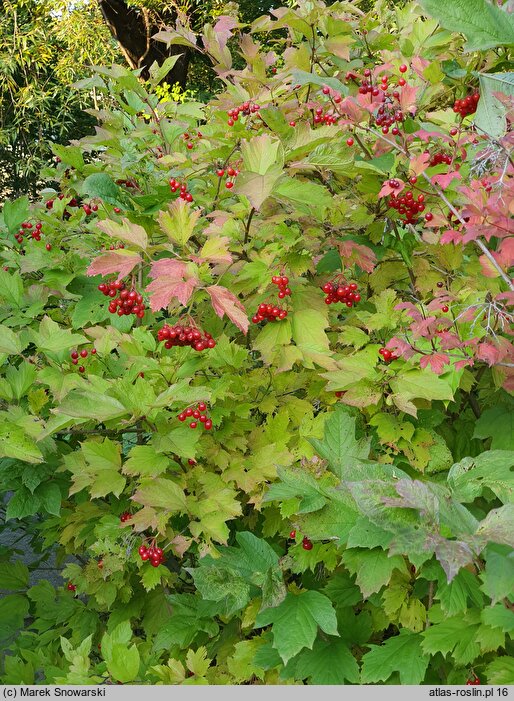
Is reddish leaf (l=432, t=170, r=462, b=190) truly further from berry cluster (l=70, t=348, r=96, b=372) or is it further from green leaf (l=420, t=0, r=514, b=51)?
berry cluster (l=70, t=348, r=96, b=372)

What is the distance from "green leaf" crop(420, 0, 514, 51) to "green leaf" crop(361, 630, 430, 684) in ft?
3.51

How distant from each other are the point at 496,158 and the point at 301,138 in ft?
1.61

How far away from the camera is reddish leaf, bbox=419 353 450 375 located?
1638mm

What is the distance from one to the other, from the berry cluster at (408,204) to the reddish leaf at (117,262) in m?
0.75

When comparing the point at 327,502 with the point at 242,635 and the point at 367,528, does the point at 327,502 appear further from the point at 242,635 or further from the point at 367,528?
the point at 242,635

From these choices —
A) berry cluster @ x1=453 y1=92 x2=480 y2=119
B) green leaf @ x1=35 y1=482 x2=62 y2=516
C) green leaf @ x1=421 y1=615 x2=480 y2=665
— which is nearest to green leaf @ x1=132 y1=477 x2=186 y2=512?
green leaf @ x1=35 y1=482 x2=62 y2=516

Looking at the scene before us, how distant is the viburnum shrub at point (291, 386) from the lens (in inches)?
52.6

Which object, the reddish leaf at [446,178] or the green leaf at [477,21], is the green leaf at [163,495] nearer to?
the reddish leaf at [446,178]

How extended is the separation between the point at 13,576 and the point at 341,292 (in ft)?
5.54

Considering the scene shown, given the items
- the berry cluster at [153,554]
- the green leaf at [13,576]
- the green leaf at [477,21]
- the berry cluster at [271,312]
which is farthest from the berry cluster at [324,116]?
the green leaf at [13,576]

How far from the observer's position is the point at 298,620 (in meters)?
1.36

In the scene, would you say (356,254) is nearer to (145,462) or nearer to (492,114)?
(492,114)

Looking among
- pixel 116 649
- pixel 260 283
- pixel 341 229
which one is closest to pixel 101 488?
pixel 116 649
